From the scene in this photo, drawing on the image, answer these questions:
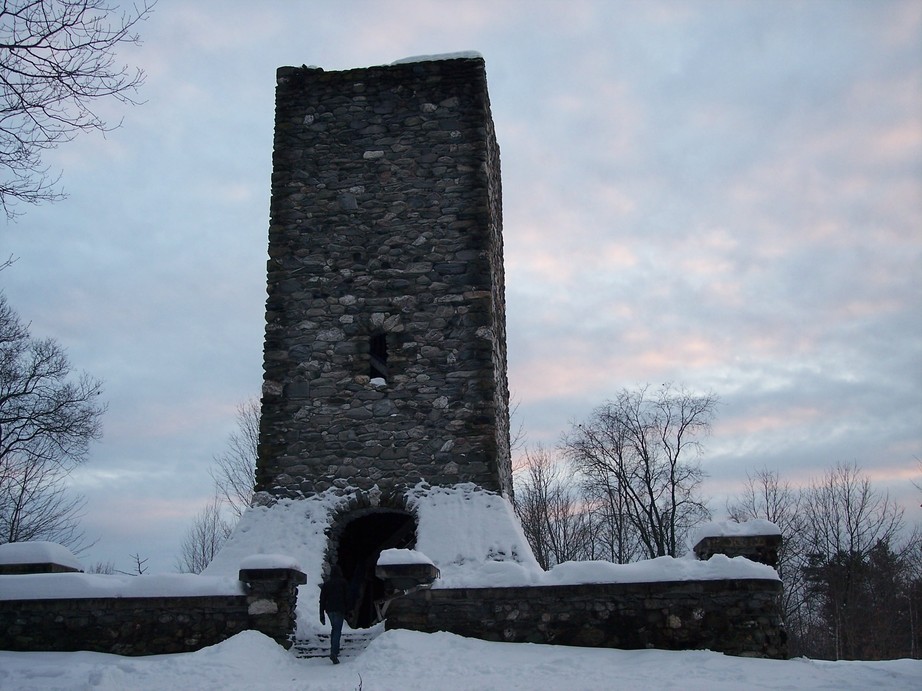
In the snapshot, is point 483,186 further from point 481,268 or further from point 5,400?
point 5,400

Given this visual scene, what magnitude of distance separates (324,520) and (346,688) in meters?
3.87

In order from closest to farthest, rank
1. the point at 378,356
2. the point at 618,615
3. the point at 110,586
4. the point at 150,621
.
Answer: the point at 618,615 < the point at 150,621 < the point at 110,586 < the point at 378,356

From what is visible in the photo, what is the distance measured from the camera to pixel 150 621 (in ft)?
26.4

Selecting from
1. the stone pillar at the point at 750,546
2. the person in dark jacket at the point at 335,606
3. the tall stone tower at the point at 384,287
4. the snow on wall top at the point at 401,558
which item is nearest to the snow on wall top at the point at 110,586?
the person in dark jacket at the point at 335,606

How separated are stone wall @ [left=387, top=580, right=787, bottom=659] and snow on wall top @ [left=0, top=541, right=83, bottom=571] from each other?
4083 millimetres

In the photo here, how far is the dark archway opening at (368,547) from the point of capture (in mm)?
12398

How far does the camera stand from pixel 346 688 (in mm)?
6570

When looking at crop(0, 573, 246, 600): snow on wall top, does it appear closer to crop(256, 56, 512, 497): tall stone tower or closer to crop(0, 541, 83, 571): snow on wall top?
crop(0, 541, 83, 571): snow on wall top

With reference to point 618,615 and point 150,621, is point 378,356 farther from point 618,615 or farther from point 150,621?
Answer: point 618,615

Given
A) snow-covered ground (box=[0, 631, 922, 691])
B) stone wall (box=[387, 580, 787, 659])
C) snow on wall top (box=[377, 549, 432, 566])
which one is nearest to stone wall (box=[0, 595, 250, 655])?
snow-covered ground (box=[0, 631, 922, 691])

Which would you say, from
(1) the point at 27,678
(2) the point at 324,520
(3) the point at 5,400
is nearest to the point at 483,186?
(2) the point at 324,520

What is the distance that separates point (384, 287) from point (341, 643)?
4979mm

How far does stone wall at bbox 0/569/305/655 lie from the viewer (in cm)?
800

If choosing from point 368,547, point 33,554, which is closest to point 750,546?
point 368,547
